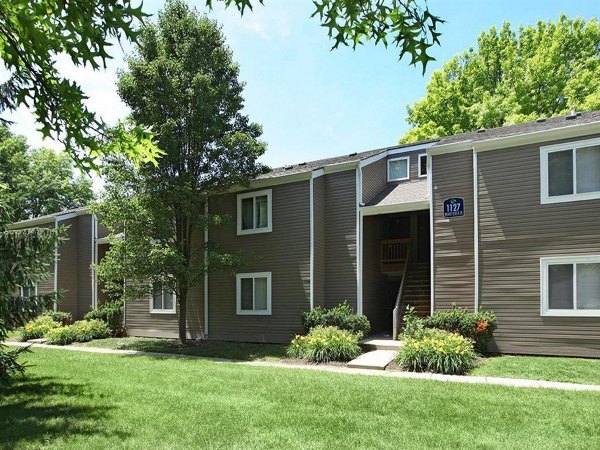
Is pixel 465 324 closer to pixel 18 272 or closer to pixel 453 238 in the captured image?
pixel 453 238

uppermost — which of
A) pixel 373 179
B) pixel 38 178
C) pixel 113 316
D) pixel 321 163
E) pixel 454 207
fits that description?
pixel 38 178

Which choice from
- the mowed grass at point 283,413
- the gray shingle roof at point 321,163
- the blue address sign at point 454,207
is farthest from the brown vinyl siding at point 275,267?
the mowed grass at point 283,413

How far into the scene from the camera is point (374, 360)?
11.9 m

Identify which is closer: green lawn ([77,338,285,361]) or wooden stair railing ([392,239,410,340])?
green lawn ([77,338,285,361])

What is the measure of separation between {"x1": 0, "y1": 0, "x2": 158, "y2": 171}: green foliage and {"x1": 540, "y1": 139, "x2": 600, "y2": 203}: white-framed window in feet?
33.0

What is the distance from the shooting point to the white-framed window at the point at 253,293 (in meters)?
16.0

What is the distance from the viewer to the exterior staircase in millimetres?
15203

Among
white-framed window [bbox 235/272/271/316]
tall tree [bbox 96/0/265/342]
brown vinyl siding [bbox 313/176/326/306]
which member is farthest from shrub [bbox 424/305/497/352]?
tall tree [bbox 96/0/265/342]

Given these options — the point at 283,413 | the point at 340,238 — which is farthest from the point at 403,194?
the point at 283,413

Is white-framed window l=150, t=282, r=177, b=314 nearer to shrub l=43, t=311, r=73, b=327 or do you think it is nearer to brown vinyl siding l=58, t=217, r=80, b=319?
shrub l=43, t=311, r=73, b=327

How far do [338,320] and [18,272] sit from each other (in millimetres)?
8349

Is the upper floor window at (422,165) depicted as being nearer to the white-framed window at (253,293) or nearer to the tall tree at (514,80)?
the white-framed window at (253,293)

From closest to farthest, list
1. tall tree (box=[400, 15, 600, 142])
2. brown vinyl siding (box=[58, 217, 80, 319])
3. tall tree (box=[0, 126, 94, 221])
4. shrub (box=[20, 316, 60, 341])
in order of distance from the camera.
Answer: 1. shrub (box=[20, 316, 60, 341])
2. brown vinyl siding (box=[58, 217, 80, 319])
3. tall tree (box=[400, 15, 600, 142])
4. tall tree (box=[0, 126, 94, 221])

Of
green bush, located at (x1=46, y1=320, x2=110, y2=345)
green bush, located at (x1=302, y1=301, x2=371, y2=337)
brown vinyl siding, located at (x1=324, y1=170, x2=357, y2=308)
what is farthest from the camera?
green bush, located at (x1=46, y1=320, x2=110, y2=345)
